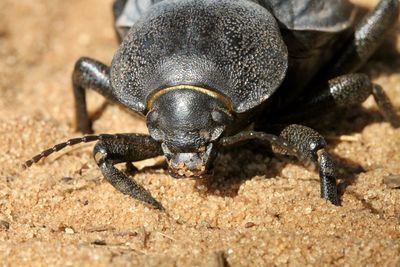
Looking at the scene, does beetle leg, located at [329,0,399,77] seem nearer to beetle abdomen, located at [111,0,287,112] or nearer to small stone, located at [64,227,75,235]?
beetle abdomen, located at [111,0,287,112]

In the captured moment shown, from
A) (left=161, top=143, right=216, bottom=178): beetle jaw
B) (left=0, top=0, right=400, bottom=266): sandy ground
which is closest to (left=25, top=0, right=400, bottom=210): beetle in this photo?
(left=161, top=143, right=216, bottom=178): beetle jaw

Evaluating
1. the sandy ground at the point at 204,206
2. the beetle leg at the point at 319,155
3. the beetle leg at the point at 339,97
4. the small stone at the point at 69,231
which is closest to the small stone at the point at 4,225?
the sandy ground at the point at 204,206

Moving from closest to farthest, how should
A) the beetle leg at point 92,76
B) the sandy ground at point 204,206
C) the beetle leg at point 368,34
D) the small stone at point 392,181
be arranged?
the sandy ground at point 204,206 → the small stone at point 392,181 → the beetle leg at point 92,76 → the beetle leg at point 368,34

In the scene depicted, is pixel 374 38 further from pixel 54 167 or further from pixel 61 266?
pixel 61 266

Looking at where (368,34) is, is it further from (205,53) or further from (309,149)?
(205,53)

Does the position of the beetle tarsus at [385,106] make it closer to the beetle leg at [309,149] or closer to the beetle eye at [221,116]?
the beetle leg at [309,149]

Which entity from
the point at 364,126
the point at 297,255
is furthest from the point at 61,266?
the point at 364,126
